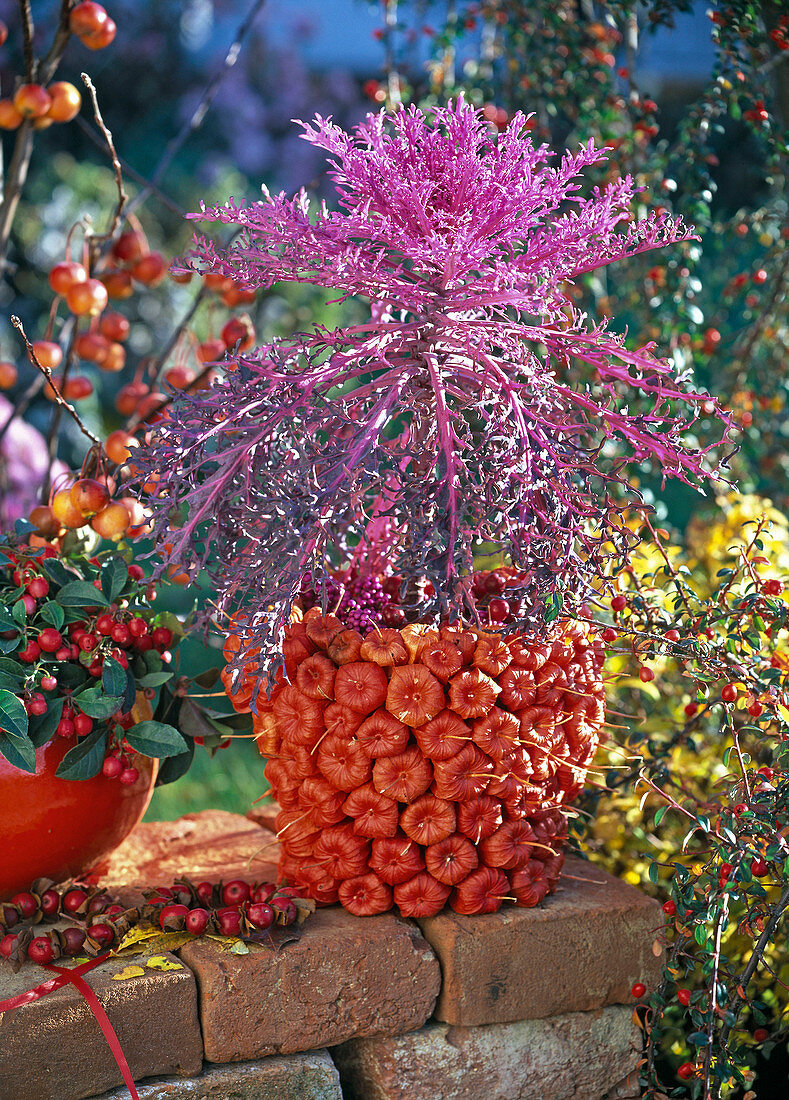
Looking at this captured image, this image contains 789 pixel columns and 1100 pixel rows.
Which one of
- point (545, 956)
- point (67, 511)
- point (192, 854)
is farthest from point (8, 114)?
point (545, 956)

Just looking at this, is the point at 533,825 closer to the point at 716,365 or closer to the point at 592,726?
the point at 592,726

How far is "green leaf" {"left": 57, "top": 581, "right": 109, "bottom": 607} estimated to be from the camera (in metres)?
1.09

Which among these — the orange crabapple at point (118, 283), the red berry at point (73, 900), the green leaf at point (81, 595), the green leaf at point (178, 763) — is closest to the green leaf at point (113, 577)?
the green leaf at point (81, 595)

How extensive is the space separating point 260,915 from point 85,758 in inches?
10.1

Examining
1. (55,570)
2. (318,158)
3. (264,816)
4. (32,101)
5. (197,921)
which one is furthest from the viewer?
(318,158)

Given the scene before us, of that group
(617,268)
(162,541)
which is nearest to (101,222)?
(617,268)

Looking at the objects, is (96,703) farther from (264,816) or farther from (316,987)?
(264,816)

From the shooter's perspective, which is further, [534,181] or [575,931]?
[575,931]

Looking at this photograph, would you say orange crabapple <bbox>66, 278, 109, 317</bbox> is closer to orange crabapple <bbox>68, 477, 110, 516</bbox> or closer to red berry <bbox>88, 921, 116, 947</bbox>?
orange crabapple <bbox>68, 477, 110, 516</bbox>

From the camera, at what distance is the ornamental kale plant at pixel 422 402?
96 centimetres

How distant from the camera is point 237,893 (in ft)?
3.56

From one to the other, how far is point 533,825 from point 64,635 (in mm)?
578

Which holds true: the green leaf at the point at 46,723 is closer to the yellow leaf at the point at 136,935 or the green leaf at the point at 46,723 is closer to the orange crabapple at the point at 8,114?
the yellow leaf at the point at 136,935

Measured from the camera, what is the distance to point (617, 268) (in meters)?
2.02
